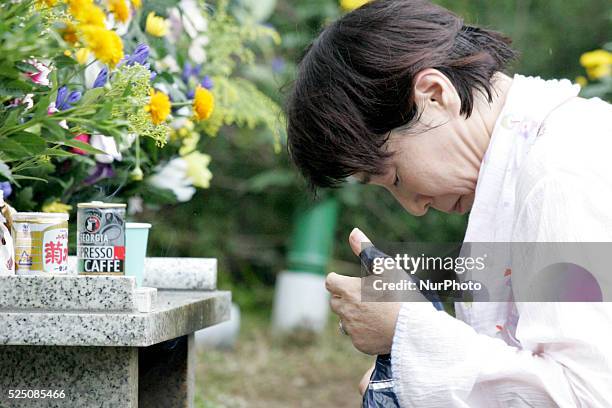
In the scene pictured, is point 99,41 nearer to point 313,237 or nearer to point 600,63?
point 600,63

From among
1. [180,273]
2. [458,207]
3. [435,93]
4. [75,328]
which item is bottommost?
[75,328]

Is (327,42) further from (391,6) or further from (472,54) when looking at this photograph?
(472,54)

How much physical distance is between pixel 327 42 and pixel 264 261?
12.5 ft

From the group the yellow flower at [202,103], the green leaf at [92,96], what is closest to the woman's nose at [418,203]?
the yellow flower at [202,103]

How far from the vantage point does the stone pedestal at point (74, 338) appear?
1.48 m

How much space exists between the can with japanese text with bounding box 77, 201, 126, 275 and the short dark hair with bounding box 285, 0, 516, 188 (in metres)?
0.47

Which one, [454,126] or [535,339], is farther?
[454,126]

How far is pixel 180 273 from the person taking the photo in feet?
7.06

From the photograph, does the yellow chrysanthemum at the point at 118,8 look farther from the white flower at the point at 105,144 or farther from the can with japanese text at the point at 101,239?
the white flower at the point at 105,144

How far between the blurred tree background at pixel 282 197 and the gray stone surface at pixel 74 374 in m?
3.44

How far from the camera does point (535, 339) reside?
1553 mm

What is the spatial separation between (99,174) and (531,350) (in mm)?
1228

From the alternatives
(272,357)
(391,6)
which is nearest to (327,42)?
(391,6)

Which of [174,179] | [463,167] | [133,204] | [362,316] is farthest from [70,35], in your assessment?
[133,204]
